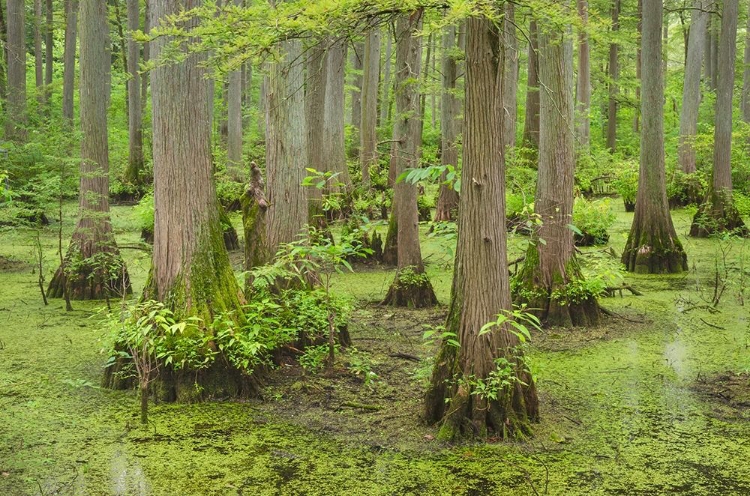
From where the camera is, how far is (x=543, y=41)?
28.9 feet

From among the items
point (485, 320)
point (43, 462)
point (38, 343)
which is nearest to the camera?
point (43, 462)

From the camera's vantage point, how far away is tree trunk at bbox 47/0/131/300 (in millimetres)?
9898

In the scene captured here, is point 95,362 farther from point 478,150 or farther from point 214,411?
point 478,150

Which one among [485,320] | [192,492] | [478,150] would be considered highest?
[478,150]

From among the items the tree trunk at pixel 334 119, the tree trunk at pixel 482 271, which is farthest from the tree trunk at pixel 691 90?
the tree trunk at pixel 482 271

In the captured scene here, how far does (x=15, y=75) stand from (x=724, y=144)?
13839mm

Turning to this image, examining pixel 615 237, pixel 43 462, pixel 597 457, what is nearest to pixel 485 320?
pixel 597 457

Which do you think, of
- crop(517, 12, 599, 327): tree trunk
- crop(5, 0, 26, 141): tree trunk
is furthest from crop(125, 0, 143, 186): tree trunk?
crop(517, 12, 599, 327): tree trunk

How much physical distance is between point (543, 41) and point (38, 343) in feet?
20.4

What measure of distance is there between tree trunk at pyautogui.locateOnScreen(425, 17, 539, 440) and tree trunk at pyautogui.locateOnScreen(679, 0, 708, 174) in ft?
44.0

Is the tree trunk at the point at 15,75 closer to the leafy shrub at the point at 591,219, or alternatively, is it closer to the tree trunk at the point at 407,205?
the tree trunk at the point at 407,205

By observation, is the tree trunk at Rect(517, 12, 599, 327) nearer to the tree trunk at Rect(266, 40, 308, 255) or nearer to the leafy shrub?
the tree trunk at Rect(266, 40, 308, 255)

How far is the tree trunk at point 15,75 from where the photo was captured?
1523cm

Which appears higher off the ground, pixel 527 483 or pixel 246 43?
pixel 246 43
